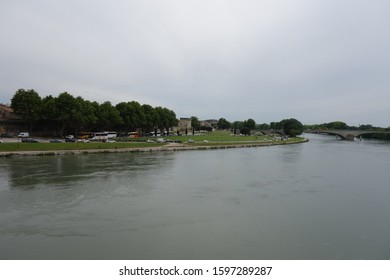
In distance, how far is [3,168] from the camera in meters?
30.0

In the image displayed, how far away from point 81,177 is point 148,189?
800 cm

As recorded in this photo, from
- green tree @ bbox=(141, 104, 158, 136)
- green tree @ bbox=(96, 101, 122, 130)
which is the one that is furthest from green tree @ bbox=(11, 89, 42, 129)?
green tree @ bbox=(141, 104, 158, 136)

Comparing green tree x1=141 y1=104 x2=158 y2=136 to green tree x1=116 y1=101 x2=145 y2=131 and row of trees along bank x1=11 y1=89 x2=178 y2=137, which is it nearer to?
row of trees along bank x1=11 y1=89 x2=178 y2=137

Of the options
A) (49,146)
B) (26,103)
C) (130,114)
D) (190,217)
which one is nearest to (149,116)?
(130,114)

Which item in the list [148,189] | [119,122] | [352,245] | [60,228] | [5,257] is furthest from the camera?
[119,122]

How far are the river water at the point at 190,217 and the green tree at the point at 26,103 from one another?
41971 millimetres

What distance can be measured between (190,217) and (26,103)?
60788 millimetres

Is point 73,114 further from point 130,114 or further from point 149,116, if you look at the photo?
point 149,116

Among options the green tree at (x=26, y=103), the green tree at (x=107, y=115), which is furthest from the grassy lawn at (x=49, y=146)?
the green tree at (x=107, y=115)

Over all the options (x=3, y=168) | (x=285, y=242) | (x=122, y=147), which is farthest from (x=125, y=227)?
(x=122, y=147)

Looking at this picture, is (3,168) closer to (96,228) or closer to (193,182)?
(193,182)

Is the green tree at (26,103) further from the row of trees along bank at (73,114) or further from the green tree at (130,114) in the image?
the green tree at (130,114)

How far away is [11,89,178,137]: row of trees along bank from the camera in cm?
6300

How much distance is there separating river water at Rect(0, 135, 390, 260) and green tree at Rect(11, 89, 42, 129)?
138 ft
